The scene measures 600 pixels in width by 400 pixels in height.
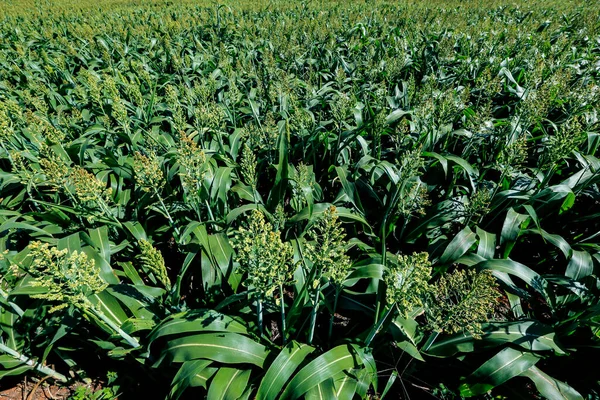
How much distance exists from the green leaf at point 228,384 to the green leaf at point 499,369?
61.0 inches

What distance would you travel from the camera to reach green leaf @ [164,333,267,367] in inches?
77.7

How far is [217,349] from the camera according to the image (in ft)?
6.59

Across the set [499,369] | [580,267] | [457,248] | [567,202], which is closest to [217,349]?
[499,369]

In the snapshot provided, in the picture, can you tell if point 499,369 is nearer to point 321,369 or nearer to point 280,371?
point 321,369

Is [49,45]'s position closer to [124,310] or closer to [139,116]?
[139,116]

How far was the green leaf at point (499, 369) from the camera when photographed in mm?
1960

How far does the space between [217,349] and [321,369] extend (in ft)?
2.33

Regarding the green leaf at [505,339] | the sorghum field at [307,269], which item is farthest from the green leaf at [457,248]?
the green leaf at [505,339]

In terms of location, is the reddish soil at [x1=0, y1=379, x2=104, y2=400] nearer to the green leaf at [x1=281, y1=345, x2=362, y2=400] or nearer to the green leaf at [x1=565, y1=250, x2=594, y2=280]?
Result: the green leaf at [x1=281, y1=345, x2=362, y2=400]

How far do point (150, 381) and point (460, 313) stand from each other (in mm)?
2545

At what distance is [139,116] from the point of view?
4766 millimetres

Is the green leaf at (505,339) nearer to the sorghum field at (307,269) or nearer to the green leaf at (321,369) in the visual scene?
the sorghum field at (307,269)

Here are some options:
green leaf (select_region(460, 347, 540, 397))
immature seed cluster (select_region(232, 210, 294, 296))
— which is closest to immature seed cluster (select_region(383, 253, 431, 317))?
immature seed cluster (select_region(232, 210, 294, 296))

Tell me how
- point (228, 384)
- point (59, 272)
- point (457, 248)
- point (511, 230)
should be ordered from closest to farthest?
point (59, 272)
point (228, 384)
point (457, 248)
point (511, 230)
